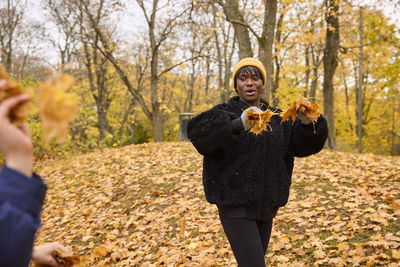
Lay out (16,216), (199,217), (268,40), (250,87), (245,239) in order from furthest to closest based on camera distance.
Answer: (268,40), (199,217), (250,87), (245,239), (16,216)

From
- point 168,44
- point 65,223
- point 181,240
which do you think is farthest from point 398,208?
point 168,44

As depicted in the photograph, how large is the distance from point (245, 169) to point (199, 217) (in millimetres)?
3570

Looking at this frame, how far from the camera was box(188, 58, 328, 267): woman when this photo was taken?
6.88 feet

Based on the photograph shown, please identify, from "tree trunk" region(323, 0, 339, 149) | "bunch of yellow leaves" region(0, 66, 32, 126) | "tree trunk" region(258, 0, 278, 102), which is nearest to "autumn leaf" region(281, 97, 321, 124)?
"bunch of yellow leaves" region(0, 66, 32, 126)

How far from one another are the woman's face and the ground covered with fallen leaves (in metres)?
1.63

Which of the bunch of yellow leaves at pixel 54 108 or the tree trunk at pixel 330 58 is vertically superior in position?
the tree trunk at pixel 330 58

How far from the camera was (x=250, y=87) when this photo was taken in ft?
7.95

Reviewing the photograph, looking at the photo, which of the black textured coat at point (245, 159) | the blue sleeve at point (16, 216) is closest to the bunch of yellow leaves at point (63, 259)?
the blue sleeve at point (16, 216)

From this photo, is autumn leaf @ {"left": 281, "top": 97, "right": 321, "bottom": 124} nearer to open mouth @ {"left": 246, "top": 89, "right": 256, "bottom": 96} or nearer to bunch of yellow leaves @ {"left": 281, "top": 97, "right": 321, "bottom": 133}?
bunch of yellow leaves @ {"left": 281, "top": 97, "right": 321, "bottom": 133}

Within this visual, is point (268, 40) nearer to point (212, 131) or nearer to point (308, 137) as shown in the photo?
point (308, 137)

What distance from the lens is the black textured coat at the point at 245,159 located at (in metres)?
2.10

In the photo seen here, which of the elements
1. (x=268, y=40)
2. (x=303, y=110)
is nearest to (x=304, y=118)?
(x=303, y=110)

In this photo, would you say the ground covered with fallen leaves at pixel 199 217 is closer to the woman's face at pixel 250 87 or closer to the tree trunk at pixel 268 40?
the woman's face at pixel 250 87

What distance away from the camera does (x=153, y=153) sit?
998 cm
